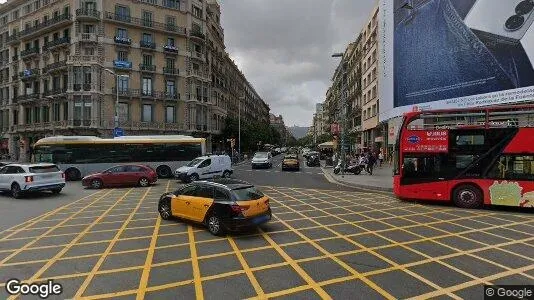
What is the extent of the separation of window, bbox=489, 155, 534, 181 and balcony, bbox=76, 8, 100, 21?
144ft

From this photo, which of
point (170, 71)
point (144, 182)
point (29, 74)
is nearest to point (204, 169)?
point (144, 182)

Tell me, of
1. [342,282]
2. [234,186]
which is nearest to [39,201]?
[234,186]

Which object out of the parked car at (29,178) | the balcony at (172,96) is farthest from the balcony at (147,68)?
the parked car at (29,178)

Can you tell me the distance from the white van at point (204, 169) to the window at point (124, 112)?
2299cm

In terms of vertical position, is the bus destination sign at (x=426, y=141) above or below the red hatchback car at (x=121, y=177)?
above

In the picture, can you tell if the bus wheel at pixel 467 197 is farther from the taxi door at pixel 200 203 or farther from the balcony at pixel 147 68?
the balcony at pixel 147 68

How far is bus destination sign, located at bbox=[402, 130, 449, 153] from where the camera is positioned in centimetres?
1459

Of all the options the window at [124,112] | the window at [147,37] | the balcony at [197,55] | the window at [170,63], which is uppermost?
the window at [147,37]

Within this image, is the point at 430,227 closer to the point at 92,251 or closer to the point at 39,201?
the point at 92,251

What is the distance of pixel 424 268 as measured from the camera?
7.12 m

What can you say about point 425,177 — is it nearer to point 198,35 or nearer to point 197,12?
point 198,35

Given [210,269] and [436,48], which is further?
[436,48]

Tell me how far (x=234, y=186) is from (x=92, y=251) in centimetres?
387

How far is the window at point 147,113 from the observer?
4487 centimetres
